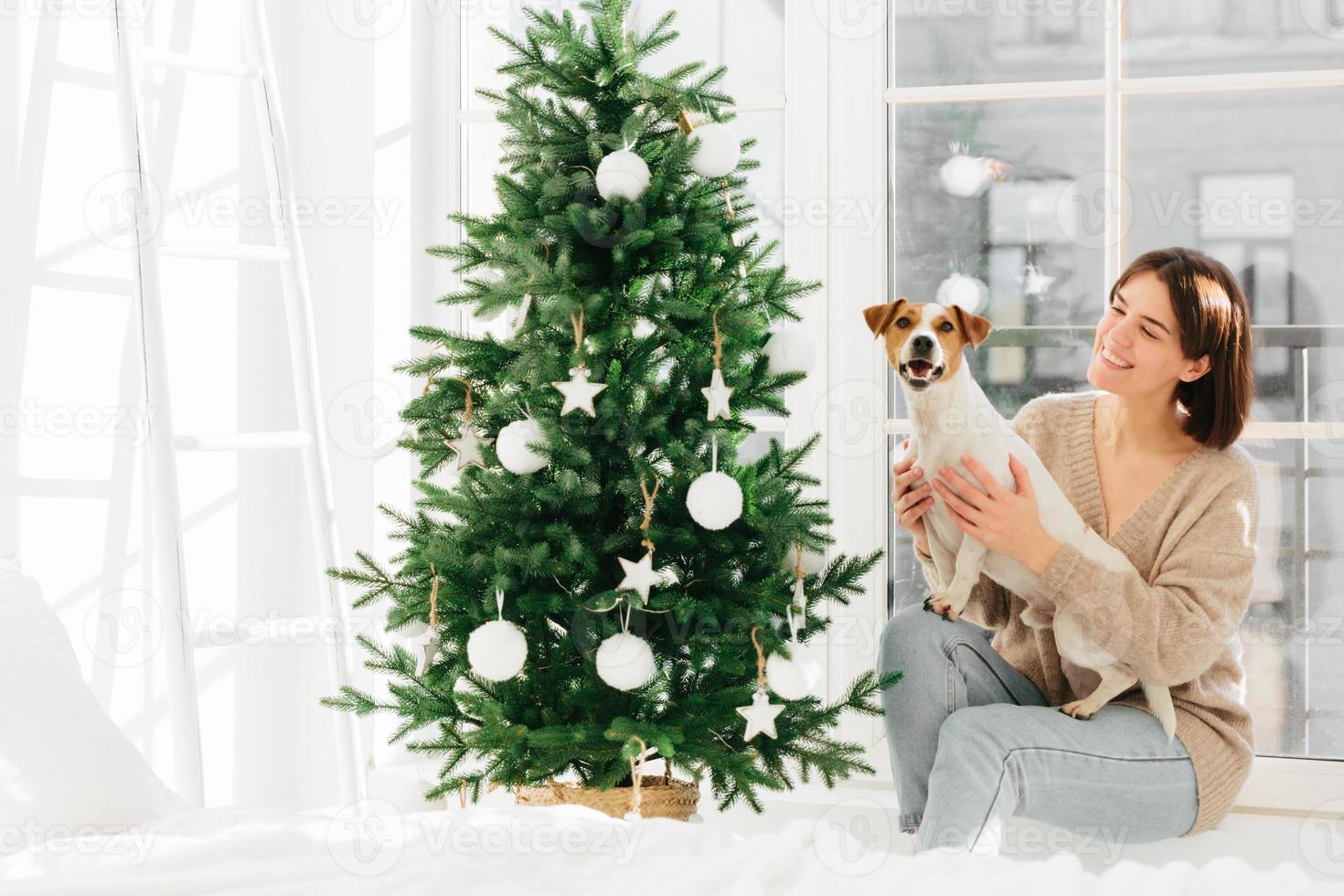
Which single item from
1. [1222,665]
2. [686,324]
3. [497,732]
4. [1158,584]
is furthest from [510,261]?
[1222,665]

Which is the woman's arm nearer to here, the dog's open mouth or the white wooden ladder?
the dog's open mouth

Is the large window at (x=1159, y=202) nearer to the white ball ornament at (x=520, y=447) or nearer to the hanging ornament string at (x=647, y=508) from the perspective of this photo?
the hanging ornament string at (x=647, y=508)

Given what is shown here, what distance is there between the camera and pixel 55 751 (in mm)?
1259

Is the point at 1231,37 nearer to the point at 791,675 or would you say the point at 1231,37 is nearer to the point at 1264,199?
the point at 1264,199

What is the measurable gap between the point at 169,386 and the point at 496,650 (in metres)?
0.82

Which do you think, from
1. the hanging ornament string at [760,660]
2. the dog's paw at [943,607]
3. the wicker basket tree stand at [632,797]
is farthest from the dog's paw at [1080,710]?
the wicker basket tree stand at [632,797]

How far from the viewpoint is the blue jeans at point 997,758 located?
1.62 m

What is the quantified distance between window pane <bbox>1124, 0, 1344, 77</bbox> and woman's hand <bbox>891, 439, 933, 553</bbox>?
979 millimetres

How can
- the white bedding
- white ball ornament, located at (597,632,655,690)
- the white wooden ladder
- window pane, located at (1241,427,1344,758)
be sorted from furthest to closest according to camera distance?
window pane, located at (1241,427,1344,758) < the white wooden ladder < white ball ornament, located at (597,632,655,690) < the white bedding

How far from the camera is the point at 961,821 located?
1589 millimetres

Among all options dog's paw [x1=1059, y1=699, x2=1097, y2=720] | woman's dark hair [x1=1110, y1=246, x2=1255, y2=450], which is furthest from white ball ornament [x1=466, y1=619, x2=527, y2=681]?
woman's dark hair [x1=1110, y1=246, x2=1255, y2=450]

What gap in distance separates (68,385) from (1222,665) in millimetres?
1925

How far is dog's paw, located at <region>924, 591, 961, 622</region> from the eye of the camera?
1.80 meters

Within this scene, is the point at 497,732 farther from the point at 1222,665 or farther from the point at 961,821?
the point at 1222,665
